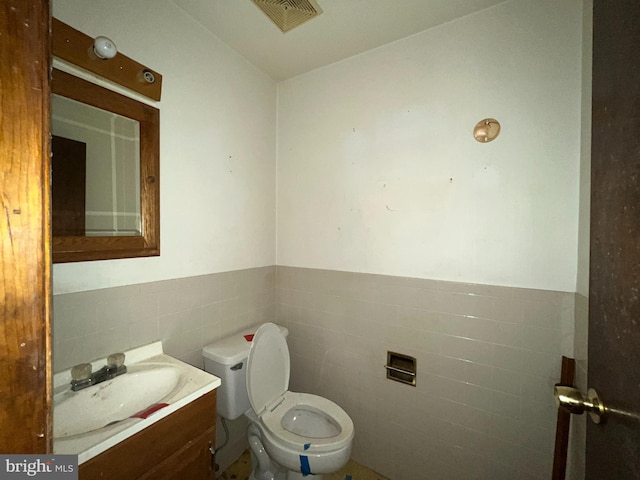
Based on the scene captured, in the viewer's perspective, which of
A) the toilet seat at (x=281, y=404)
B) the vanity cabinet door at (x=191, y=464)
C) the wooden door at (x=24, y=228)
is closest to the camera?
the wooden door at (x=24, y=228)

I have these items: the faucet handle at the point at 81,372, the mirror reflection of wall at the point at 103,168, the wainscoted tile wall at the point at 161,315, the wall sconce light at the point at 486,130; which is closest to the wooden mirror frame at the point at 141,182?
the mirror reflection of wall at the point at 103,168

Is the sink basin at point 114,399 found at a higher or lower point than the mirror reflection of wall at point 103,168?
lower

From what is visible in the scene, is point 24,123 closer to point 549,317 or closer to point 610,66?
point 610,66

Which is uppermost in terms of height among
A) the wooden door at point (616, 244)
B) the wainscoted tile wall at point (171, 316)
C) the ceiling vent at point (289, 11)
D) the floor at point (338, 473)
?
the ceiling vent at point (289, 11)

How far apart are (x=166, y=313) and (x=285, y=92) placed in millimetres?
1642

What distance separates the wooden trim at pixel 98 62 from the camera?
85cm

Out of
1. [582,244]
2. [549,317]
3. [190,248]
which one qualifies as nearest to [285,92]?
[190,248]

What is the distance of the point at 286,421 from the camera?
1.35m

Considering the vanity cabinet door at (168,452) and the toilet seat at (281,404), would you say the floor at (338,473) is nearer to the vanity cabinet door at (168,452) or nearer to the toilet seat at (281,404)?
the toilet seat at (281,404)

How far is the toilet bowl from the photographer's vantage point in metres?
1.09

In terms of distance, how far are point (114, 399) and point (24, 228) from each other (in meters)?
0.96

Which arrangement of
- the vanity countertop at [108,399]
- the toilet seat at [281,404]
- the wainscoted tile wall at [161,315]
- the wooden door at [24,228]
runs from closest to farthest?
the wooden door at [24,228], the vanity countertop at [108,399], the wainscoted tile wall at [161,315], the toilet seat at [281,404]

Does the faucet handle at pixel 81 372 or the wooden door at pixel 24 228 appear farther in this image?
the faucet handle at pixel 81 372

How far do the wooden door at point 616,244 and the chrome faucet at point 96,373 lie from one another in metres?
1.45
